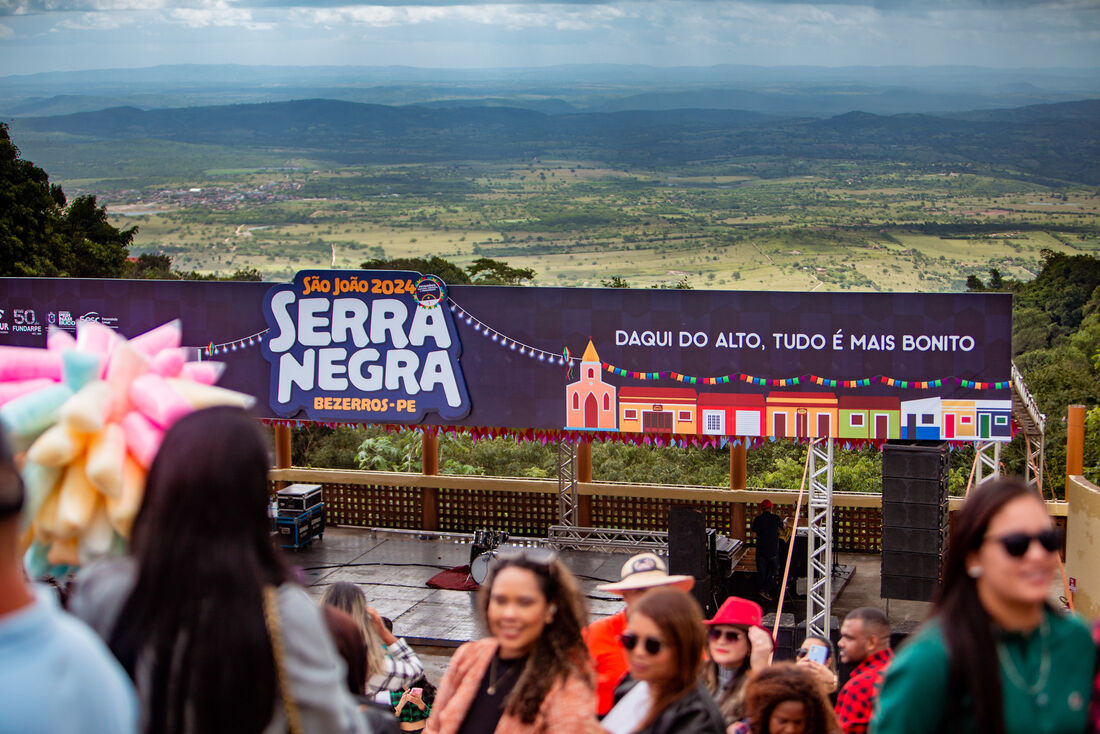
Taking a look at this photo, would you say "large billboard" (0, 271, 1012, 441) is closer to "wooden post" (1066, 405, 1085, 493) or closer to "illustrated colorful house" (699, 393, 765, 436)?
"illustrated colorful house" (699, 393, 765, 436)

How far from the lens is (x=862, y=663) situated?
224 inches

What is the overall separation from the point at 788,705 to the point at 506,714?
1095mm

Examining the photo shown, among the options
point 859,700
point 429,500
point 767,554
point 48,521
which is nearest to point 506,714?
point 48,521

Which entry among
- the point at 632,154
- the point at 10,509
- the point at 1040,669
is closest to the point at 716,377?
the point at 1040,669

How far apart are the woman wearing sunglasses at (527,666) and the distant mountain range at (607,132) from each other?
101 m

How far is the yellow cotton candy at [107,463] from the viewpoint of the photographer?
123 inches

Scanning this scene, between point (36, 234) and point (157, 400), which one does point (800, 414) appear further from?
point (36, 234)

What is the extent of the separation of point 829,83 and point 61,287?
463 ft

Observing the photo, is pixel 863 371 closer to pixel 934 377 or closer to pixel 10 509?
pixel 934 377

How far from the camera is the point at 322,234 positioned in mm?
90375

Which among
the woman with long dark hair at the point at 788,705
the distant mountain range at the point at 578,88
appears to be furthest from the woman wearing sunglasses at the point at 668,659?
the distant mountain range at the point at 578,88

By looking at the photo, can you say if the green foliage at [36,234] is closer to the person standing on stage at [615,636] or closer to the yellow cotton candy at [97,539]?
the person standing on stage at [615,636]

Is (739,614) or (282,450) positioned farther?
(282,450)

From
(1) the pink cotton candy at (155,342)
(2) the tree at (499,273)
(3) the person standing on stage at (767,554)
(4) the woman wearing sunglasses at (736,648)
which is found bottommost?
(3) the person standing on stage at (767,554)
